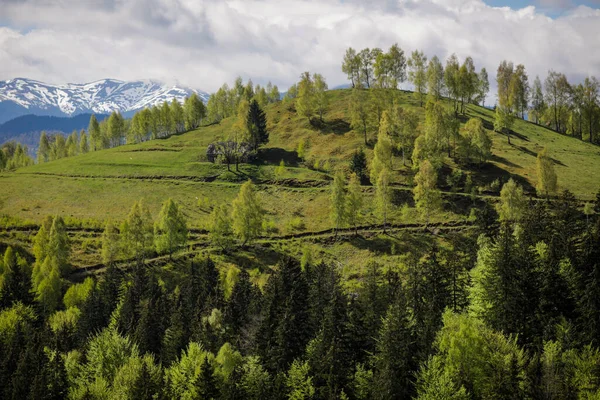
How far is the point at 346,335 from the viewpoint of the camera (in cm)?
5256

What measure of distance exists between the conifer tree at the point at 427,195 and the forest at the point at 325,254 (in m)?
0.63

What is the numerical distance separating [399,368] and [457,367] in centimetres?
596

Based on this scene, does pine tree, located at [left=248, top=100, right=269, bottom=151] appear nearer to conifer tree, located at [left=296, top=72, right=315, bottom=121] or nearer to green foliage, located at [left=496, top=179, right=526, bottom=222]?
conifer tree, located at [left=296, top=72, right=315, bottom=121]

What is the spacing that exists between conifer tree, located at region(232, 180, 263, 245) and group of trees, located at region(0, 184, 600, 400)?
62.3 feet

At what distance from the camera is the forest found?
1813 inches

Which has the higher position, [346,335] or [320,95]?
[320,95]

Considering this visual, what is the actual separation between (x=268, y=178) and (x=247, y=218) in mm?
33733

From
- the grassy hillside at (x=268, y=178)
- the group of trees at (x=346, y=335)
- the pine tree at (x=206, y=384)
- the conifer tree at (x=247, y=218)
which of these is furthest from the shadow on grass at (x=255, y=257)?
the pine tree at (x=206, y=384)

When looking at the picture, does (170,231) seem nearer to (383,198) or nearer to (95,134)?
(383,198)

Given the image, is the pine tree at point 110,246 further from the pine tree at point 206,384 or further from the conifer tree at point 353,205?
the pine tree at point 206,384

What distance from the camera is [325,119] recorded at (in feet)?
508

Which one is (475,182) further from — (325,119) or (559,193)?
(325,119)

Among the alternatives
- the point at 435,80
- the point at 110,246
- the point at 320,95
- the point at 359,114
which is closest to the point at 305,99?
the point at 320,95

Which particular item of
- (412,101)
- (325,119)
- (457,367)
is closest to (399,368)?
(457,367)
